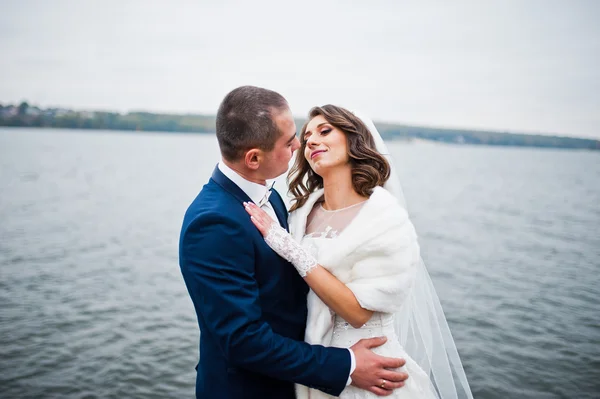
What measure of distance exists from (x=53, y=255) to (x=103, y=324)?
218 inches

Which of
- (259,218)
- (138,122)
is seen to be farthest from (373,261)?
(138,122)

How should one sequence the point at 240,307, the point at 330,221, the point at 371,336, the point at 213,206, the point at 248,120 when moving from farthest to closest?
the point at 330,221 < the point at 371,336 < the point at 248,120 < the point at 213,206 < the point at 240,307

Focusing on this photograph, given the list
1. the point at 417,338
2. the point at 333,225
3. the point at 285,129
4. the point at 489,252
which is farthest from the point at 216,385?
the point at 489,252

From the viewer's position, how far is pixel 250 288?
2.31m

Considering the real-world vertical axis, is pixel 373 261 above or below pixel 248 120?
below

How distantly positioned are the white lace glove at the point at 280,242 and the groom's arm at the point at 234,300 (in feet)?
0.48

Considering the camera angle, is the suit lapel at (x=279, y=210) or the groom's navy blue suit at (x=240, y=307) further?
the suit lapel at (x=279, y=210)

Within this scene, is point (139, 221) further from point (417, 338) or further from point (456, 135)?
point (456, 135)

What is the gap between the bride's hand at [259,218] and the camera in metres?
2.47

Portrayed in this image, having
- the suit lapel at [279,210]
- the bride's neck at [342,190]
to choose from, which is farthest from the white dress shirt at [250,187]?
the bride's neck at [342,190]

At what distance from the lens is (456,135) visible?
5113 inches

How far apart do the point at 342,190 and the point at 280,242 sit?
0.93m

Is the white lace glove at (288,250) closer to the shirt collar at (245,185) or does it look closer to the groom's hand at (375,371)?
the shirt collar at (245,185)

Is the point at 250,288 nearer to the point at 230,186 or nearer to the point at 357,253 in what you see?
the point at 230,186
